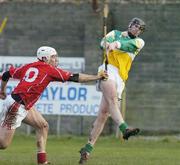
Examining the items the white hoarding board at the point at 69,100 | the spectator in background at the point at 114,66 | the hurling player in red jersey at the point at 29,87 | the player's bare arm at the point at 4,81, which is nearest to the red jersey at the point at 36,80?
the hurling player in red jersey at the point at 29,87

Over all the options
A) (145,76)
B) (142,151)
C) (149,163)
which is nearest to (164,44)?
(145,76)

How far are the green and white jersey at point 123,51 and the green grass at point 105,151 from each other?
1603 mm

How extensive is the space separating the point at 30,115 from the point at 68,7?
12.0 meters

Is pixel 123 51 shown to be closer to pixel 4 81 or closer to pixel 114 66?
pixel 114 66

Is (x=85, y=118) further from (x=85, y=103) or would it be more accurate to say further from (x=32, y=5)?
(x=32, y=5)

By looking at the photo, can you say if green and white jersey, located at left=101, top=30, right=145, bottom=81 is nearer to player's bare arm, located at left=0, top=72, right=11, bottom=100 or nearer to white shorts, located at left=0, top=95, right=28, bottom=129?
player's bare arm, located at left=0, top=72, right=11, bottom=100

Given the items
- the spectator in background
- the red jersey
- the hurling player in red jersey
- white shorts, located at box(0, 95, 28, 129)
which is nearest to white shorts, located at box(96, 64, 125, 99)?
the spectator in background

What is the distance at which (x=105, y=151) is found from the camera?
18031 millimetres

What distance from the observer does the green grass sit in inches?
587

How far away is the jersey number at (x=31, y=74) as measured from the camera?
13.6m

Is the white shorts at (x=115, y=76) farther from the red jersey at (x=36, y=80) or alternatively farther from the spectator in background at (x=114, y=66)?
the red jersey at (x=36, y=80)

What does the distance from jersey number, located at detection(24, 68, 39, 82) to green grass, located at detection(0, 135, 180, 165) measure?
4.59ft

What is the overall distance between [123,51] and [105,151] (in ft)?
13.7

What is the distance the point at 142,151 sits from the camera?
→ 1839cm
